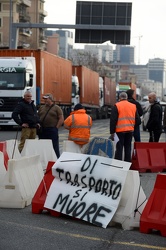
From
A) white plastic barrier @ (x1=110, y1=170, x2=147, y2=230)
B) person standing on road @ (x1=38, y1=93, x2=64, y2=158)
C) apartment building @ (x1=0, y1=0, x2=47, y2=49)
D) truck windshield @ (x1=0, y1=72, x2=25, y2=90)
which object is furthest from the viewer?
apartment building @ (x1=0, y1=0, x2=47, y2=49)

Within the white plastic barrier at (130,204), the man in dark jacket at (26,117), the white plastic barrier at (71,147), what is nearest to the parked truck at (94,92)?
the man in dark jacket at (26,117)

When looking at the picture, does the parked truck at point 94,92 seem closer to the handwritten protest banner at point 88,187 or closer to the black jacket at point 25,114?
the black jacket at point 25,114

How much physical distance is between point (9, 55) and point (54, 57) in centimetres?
381

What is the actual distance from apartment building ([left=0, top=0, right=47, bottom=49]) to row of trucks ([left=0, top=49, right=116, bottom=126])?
61.0m

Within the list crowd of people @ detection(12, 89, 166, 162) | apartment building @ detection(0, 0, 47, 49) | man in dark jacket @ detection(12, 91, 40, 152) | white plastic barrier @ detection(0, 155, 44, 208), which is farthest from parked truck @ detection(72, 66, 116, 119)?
apartment building @ detection(0, 0, 47, 49)

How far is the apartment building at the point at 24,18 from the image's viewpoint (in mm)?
121938

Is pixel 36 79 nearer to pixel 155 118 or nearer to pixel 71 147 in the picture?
pixel 155 118

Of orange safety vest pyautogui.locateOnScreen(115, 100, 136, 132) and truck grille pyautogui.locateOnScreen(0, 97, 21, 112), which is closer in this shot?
orange safety vest pyautogui.locateOnScreen(115, 100, 136, 132)

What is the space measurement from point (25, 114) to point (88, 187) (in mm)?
7433

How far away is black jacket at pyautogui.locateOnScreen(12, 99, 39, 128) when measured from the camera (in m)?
17.4

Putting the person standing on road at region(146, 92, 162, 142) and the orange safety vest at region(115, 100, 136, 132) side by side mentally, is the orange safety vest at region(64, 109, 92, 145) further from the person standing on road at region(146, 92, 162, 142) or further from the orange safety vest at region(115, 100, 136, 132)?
the person standing on road at region(146, 92, 162, 142)

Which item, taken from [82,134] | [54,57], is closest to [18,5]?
[54,57]

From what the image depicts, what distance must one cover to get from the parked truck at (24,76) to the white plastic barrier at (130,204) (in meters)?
23.7

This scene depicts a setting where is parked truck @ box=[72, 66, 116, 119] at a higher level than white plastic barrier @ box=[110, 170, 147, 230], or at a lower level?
lower
